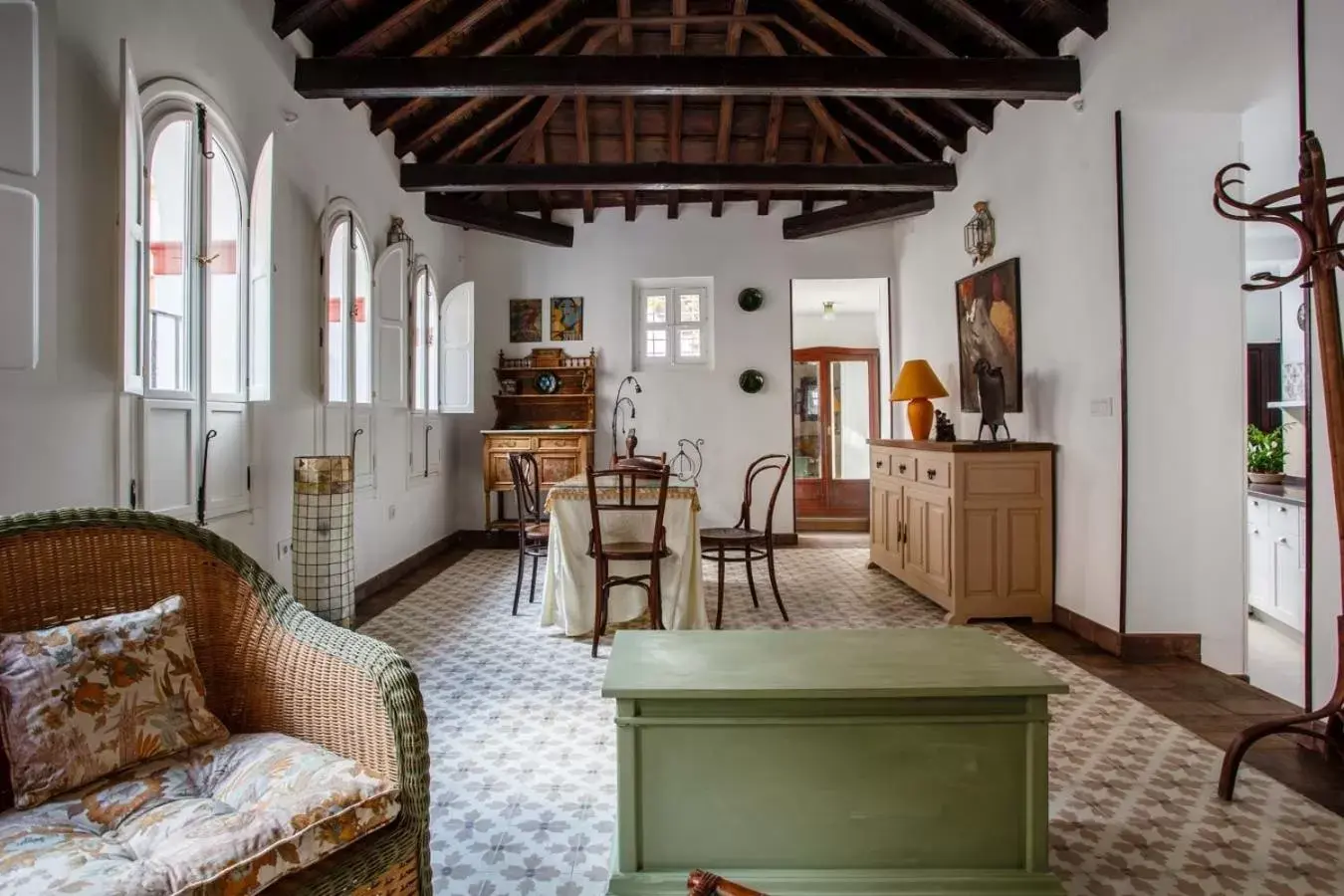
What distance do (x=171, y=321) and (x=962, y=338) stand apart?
4.88 meters

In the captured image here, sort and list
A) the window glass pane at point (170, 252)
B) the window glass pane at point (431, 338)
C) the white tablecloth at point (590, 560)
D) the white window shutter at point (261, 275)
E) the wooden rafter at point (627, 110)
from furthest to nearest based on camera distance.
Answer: the window glass pane at point (431, 338) → the wooden rafter at point (627, 110) → the white tablecloth at point (590, 560) → the white window shutter at point (261, 275) → the window glass pane at point (170, 252)

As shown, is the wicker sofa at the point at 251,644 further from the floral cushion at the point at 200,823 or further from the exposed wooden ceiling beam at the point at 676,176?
the exposed wooden ceiling beam at the point at 676,176

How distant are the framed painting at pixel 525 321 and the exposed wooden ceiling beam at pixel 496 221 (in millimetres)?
624

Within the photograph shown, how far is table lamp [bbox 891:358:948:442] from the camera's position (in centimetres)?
497

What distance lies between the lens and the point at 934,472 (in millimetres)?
4332

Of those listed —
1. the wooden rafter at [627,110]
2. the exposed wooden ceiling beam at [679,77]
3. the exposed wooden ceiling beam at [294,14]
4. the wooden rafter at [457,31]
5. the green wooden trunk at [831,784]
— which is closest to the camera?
the green wooden trunk at [831,784]

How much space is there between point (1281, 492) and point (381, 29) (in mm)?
5877

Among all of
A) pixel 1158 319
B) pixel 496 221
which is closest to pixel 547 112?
pixel 496 221

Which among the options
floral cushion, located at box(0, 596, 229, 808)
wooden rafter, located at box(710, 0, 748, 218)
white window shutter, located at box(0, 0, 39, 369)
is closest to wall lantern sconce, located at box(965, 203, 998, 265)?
wooden rafter, located at box(710, 0, 748, 218)

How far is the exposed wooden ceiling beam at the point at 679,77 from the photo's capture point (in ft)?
12.8

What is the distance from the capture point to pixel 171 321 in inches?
116

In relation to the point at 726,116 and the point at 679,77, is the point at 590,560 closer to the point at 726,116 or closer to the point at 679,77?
the point at 679,77

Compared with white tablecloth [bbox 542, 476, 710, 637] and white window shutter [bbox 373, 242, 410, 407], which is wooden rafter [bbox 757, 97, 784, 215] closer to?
white window shutter [bbox 373, 242, 410, 407]

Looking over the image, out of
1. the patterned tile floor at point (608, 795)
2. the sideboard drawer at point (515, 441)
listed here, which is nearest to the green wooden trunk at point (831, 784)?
the patterned tile floor at point (608, 795)
